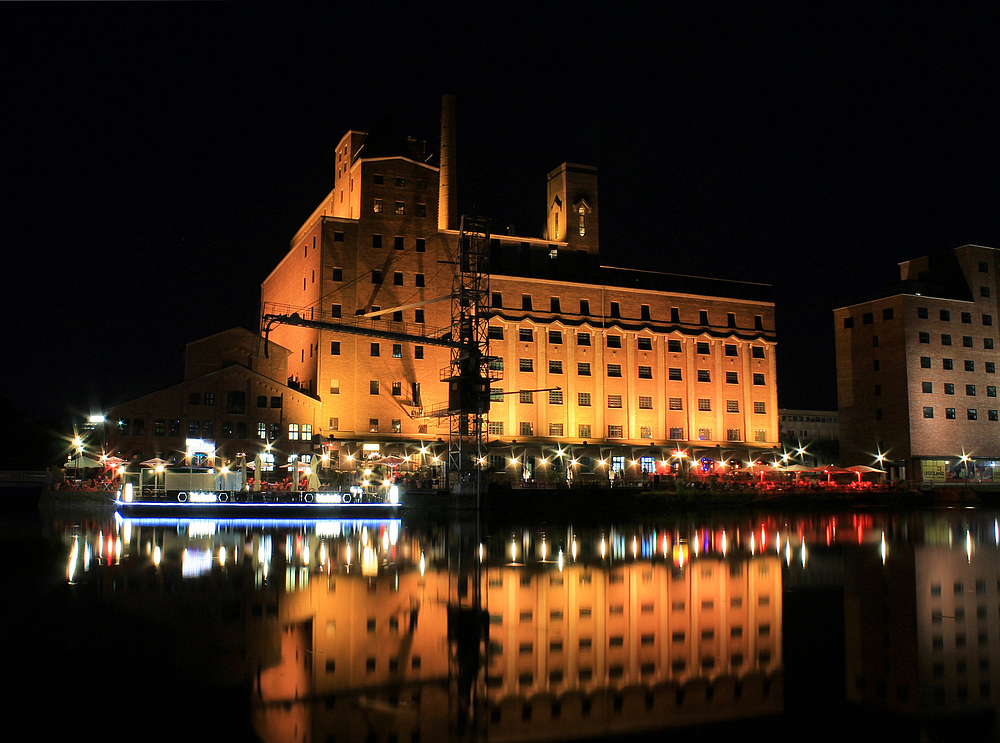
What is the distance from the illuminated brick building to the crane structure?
0.69 m

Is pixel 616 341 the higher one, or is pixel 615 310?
pixel 615 310

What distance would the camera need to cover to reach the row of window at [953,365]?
6353cm

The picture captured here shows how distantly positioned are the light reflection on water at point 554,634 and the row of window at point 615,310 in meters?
39.6

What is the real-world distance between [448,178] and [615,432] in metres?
21.0

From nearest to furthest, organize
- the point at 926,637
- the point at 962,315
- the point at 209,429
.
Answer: the point at 926,637 < the point at 209,429 < the point at 962,315

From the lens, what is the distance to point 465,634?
9.09 meters

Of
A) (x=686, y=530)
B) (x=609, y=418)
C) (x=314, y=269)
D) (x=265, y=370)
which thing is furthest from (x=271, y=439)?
(x=686, y=530)

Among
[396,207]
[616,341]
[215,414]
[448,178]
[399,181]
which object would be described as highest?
[448,178]

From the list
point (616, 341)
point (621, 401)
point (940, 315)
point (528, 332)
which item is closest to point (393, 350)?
point (528, 332)

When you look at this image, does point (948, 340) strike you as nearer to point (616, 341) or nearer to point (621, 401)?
point (616, 341)

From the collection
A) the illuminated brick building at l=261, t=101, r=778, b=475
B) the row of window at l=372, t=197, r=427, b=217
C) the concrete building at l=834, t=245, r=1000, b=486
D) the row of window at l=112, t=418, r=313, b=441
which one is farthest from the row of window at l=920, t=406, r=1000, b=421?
the row of window at l=112, t=418, r=313, b=441

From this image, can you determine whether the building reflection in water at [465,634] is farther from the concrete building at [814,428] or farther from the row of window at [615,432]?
the concrete building at [814,428]

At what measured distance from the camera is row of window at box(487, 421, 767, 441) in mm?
56750

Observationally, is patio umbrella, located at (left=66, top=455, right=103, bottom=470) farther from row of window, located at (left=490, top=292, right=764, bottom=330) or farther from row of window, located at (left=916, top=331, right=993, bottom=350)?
row of window, located at (left=916, top=331, right=993, bottom=350)
